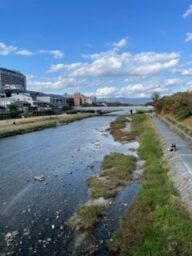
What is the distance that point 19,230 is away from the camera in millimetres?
11148

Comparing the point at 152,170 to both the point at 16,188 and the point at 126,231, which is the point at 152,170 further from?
the point at 126,231

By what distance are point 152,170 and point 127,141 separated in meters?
19.5

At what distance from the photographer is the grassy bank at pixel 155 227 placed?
28.1 feet

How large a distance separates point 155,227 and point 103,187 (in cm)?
622

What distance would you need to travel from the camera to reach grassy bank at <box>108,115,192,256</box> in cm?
856

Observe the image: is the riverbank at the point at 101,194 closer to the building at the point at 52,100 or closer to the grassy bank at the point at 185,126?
the grassy bank at the point at 185,126

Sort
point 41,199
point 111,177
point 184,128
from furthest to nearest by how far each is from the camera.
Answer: point 184,128 → point 111,177 → point 41,199

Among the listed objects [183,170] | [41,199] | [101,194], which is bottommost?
[41,199]

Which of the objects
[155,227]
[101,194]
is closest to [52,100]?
[101,194]

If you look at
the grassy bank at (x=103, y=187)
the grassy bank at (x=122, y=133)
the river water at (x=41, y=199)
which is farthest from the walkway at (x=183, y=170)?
the grassy bank at (x=122, y=133)

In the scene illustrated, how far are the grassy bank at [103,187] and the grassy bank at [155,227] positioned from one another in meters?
1.12

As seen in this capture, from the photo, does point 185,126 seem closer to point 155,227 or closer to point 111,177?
point 111,177

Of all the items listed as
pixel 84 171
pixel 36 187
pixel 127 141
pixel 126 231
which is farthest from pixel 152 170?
pixel 127 141

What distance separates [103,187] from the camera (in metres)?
15.8
